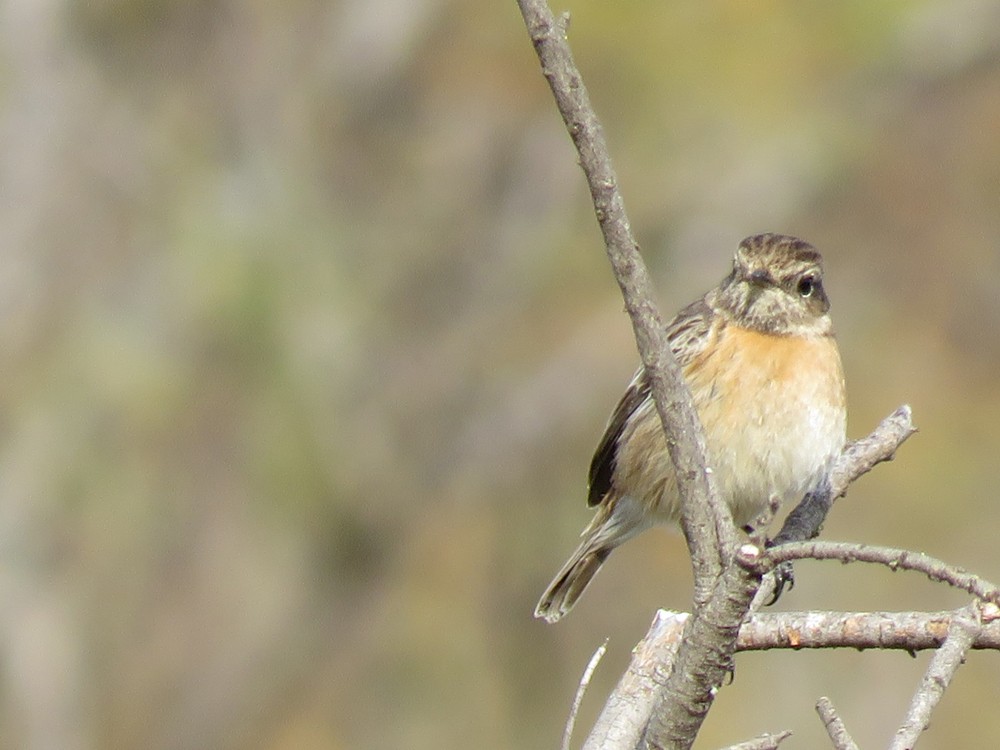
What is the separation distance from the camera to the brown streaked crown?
6836mm

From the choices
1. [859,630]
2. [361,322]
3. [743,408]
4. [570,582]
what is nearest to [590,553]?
[570,582]

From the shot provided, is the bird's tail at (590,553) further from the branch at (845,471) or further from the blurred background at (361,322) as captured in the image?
the blurred background at (361,322)

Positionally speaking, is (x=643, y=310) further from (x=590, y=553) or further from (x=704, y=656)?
(x=590, y=553)

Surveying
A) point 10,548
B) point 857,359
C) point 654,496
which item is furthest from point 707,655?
point 857,359

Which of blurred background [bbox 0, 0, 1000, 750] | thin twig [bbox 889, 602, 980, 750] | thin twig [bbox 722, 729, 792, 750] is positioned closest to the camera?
thin twig [bbox 889, 602, 980, 750]

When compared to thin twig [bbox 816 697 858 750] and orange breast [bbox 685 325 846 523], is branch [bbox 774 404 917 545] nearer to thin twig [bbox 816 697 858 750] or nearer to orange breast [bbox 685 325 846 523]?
orange breast [bbox 685 325 846 523]

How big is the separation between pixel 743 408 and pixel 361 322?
693 cm

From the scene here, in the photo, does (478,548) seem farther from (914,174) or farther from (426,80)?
(914,174)

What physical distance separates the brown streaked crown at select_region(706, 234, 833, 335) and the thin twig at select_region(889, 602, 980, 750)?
355 cm

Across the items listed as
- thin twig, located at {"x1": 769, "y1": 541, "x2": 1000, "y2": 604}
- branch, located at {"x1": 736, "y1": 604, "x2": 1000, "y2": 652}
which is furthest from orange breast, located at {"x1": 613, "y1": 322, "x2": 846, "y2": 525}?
thin twig, located at {"x1": 769, "y1": 541, "x2": 1000, "y2": 604}

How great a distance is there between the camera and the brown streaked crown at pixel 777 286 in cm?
684

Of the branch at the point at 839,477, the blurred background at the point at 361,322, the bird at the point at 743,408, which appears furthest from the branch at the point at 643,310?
the blurred background at the point at 361,322

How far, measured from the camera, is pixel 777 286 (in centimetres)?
689

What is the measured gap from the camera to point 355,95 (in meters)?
13.2
